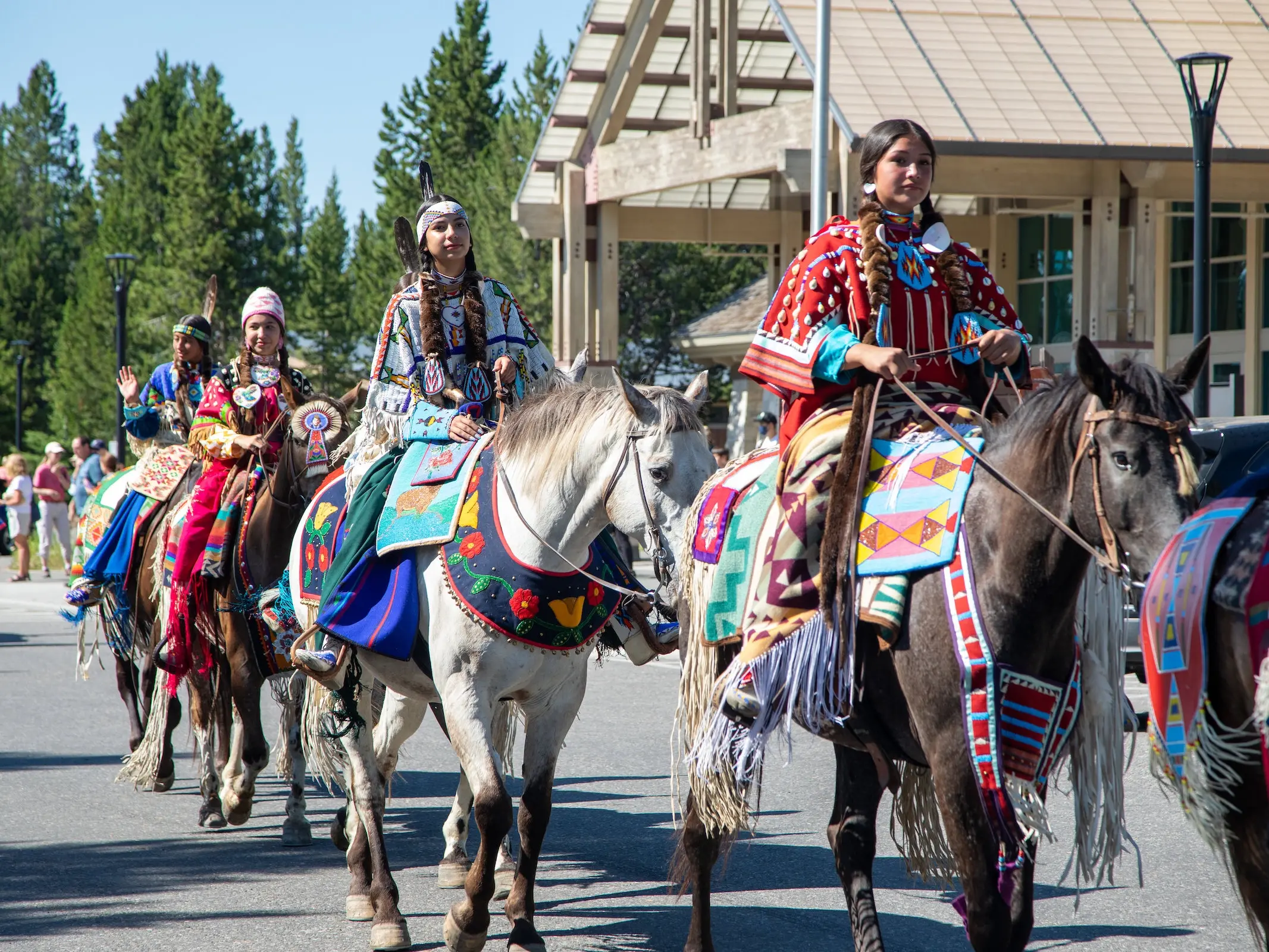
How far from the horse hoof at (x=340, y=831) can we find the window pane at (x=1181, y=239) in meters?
20.7

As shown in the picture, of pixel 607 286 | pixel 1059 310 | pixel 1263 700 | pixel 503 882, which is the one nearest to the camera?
pixel 1263 700

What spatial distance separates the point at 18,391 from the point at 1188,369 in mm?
58652

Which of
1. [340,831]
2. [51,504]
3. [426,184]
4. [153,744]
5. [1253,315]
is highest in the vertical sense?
[1253,315]

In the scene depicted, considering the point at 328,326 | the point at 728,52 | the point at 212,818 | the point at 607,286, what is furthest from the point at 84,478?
the point at 328,326

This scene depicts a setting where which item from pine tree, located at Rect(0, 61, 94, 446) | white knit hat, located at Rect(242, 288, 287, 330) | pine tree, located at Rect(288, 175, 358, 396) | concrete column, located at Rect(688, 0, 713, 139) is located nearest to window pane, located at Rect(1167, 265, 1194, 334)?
concrete column, located at Rect(688, 0, 713, 139)

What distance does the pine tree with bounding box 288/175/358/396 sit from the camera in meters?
52.5

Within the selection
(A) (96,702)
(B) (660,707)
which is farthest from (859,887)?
(A) (96,702)

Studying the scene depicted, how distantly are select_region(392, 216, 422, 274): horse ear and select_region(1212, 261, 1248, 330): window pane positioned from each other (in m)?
19.5

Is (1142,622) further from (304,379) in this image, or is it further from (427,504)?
(304,379)

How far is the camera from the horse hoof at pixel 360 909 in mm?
5430

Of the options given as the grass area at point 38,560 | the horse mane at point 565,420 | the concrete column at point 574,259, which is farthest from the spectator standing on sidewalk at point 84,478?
the horse mane at point 565,420

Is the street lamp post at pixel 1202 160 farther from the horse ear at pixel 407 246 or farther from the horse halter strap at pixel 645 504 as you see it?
the horse halter strap at pixel 645 504

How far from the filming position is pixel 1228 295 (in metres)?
23.5

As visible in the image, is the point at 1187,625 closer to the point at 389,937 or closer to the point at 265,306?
the point at 389,937
